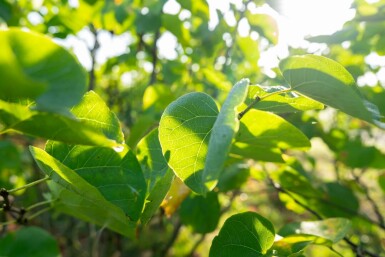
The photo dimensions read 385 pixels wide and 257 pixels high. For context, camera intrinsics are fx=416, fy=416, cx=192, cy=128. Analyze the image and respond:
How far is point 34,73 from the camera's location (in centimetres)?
46

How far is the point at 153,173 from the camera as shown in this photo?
2.66 feet

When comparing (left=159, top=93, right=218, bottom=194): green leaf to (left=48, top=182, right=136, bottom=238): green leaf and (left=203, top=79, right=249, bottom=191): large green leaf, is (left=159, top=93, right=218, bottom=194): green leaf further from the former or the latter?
(left=48, top=182, right=136, bottom=238): green leaf

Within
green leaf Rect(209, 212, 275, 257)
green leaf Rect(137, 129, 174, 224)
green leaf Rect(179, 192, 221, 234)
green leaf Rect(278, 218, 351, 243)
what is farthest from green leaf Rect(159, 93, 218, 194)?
green leaf Rect(179, 192, 221, 234)

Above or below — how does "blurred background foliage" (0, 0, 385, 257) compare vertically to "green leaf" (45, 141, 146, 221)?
below

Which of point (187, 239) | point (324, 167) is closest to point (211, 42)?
point (187, 239)

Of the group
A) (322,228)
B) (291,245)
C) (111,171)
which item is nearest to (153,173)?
(111,171)

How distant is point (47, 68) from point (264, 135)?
1.58ft

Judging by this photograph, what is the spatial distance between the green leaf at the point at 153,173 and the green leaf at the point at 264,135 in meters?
0.16

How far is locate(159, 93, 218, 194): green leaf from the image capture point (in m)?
0.67

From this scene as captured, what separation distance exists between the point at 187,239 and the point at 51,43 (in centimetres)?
372

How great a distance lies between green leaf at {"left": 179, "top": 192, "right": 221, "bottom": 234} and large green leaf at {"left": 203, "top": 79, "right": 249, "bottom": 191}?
2.97 feet

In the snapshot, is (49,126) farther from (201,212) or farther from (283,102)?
(201,212)

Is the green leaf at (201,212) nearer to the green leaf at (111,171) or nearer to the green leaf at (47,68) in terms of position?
the green leaf at (111,171)

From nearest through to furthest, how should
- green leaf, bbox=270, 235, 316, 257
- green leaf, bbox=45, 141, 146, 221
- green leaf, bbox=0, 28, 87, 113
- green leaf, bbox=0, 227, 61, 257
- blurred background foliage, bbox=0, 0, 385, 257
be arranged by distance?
green leaf, bbox=0, 28, 87, 113
green leaf, bbox=45, 141, 146, 221
green leaf, bbox=270, 235, 316, 257
green leaf, bbox=0, 227, 61, 257
blurred background foliage, bbox=0, 0, 385, 257
